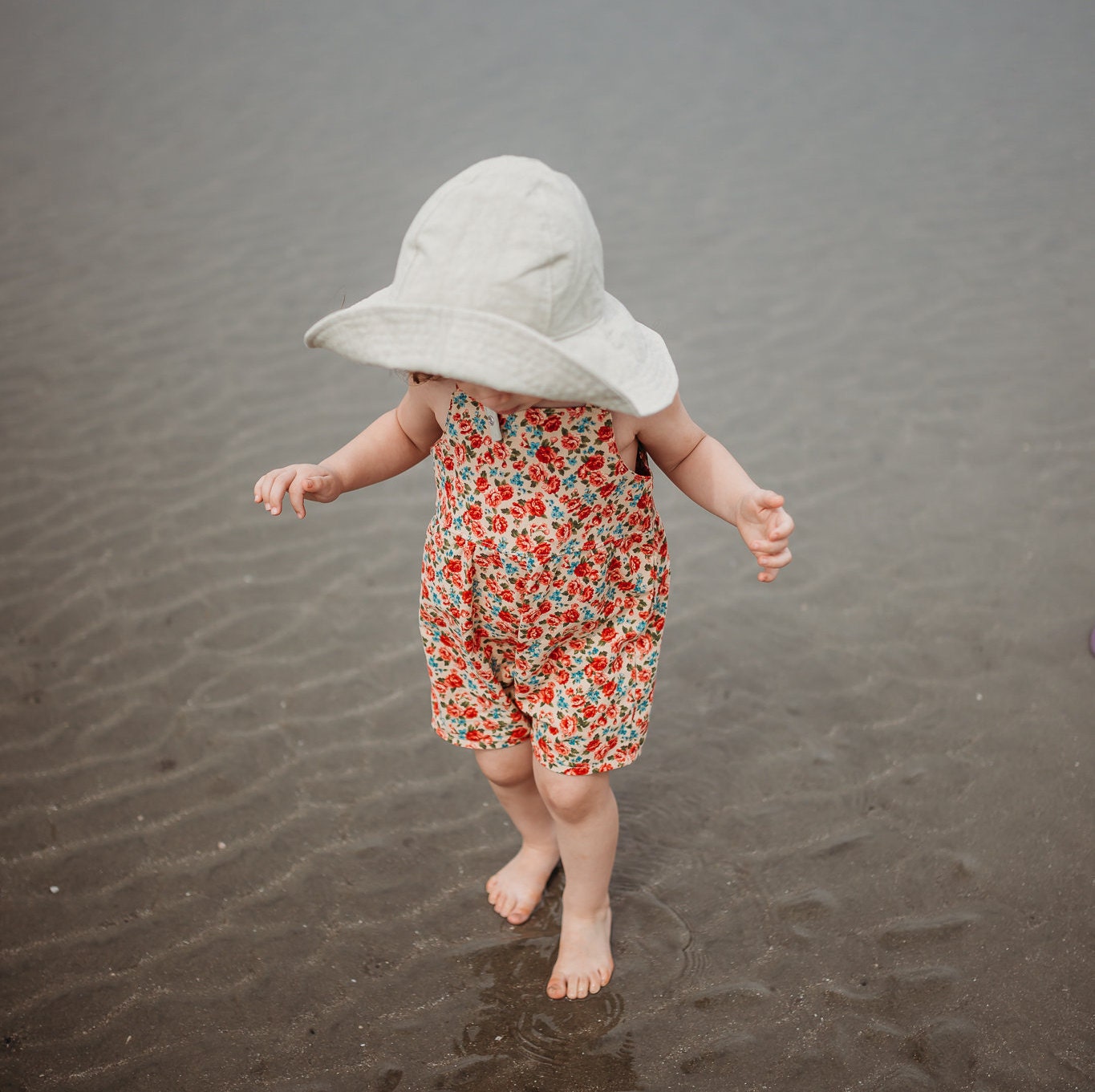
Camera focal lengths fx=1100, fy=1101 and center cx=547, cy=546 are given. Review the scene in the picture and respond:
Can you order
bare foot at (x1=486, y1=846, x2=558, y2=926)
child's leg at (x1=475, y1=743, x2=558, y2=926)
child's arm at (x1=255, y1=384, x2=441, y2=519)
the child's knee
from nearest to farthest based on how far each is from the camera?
child's arm at (x1=255, y1=384, x2=441, y2=519) → the child's knee → child's leg at (x1=475, y1=743, x2=558, y2=926) → bare foot at (x1=486, y1=846, x2=558, y2=926)

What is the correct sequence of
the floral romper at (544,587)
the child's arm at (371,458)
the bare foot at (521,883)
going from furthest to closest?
1. the bare foot at (521,883)
2. the child's arm at (371,458)
3. the floral romper at (544,587)

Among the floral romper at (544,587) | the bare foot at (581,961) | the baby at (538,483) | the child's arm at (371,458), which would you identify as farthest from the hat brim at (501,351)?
the bare foot at (581,961)

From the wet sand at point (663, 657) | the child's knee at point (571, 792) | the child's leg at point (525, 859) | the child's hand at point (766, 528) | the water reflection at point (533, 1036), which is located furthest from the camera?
the child's leg at point (525, 859)

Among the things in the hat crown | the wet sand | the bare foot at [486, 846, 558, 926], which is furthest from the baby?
the wet sand

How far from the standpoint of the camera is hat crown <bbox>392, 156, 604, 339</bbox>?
1.77 m

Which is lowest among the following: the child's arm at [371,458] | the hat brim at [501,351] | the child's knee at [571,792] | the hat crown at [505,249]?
the child's knee at [571,792]

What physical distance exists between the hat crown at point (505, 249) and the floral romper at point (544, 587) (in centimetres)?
32

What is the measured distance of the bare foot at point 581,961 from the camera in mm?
2717

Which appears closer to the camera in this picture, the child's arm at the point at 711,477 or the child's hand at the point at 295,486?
the child's arm at the point at 711,477

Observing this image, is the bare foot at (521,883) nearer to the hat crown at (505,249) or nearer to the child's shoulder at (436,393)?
the child's shoulder at (436,393)

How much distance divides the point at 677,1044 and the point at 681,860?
582 millimetres

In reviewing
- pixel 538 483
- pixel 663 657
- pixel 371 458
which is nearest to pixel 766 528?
pixel 538 483

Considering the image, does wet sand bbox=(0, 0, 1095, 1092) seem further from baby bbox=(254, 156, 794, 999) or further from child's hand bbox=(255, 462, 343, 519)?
child's hand bbox=(255, 462, 343, 519)

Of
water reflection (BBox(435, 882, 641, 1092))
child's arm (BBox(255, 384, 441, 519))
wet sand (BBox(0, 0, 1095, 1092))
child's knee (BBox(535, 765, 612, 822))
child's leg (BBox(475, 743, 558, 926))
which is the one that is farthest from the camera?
child's leg (BBox(475, 743, 558, 926))
